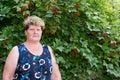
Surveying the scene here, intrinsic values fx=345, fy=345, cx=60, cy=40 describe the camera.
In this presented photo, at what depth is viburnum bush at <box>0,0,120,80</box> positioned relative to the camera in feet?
15.2

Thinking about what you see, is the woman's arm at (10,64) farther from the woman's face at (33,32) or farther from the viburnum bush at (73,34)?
the viburnum bush at (73,34)

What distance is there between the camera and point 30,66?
11.1 ft

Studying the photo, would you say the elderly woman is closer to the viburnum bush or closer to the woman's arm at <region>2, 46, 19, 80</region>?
the woman's arm at <region>2, 46, 19, 80</region>

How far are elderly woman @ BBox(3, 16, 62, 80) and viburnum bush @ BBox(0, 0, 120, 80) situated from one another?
0.98m

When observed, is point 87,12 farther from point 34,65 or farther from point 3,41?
point 34,65

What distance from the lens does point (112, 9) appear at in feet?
17.4

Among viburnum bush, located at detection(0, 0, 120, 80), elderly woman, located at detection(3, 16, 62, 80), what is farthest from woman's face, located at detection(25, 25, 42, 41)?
viburnum bush, located at detection(0, 0, 120, 80)

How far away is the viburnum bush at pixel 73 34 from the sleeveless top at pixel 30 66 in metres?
1.01

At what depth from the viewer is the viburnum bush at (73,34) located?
4.63 m

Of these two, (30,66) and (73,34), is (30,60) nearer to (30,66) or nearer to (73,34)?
(30,66)

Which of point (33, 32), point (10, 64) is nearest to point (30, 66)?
point (10, 64)

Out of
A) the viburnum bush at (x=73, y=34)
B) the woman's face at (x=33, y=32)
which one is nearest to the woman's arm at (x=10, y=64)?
the woman's face at (x=33, y=32)

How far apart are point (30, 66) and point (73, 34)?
5.13 feet

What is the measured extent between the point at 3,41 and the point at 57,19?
2.57 ft
